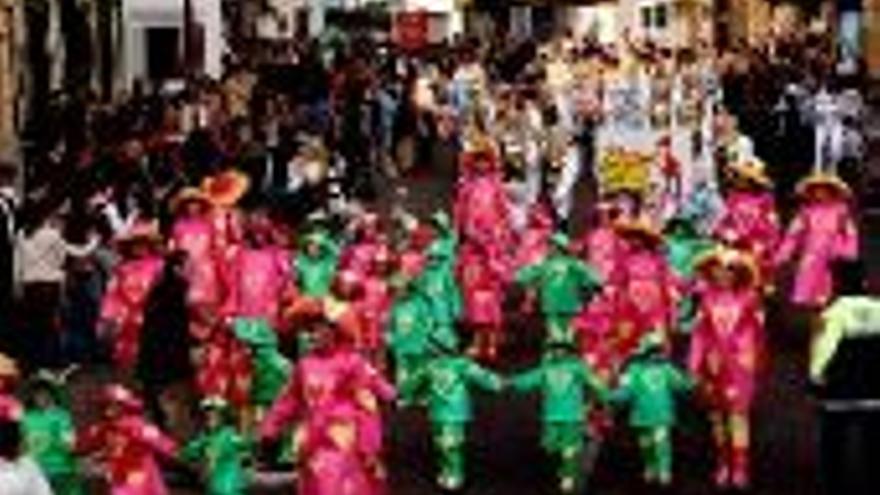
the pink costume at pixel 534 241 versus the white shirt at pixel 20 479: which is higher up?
the white shirt at pixel 20 479

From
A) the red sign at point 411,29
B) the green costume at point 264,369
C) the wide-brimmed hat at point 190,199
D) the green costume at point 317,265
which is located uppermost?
the red sign at point 411,29

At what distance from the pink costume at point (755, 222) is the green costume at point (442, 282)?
2895 millimetres

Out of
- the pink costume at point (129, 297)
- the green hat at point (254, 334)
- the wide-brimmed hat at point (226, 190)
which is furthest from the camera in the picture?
the wide-brimmed hat at point (226, 190)

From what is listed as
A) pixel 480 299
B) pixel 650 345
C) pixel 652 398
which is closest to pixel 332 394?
pixel 652 398

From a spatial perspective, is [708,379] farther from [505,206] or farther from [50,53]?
[50,53]

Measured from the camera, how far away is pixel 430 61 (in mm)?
56250

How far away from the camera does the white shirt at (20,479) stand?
13391 millimetres

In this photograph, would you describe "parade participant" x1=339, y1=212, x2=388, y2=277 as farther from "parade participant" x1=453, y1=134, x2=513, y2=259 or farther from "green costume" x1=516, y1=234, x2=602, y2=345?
"parade participant" x1=453, y1=134, x2=513, y2=259

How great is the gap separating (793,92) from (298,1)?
3606 centimetres

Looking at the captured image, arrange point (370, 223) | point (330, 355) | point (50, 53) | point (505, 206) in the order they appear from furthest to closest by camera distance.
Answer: point (50, 53), point (505, 206), point (370, 223), point (330, 355)

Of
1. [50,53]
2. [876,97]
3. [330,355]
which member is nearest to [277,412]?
[330,355]

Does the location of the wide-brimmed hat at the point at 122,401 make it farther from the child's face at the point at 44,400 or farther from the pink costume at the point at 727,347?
the pink costume at the point at 727,347

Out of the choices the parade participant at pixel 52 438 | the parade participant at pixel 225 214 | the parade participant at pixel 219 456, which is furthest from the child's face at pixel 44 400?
the parade participant at pixel 225 214

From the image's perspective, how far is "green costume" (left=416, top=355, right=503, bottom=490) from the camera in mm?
20250
